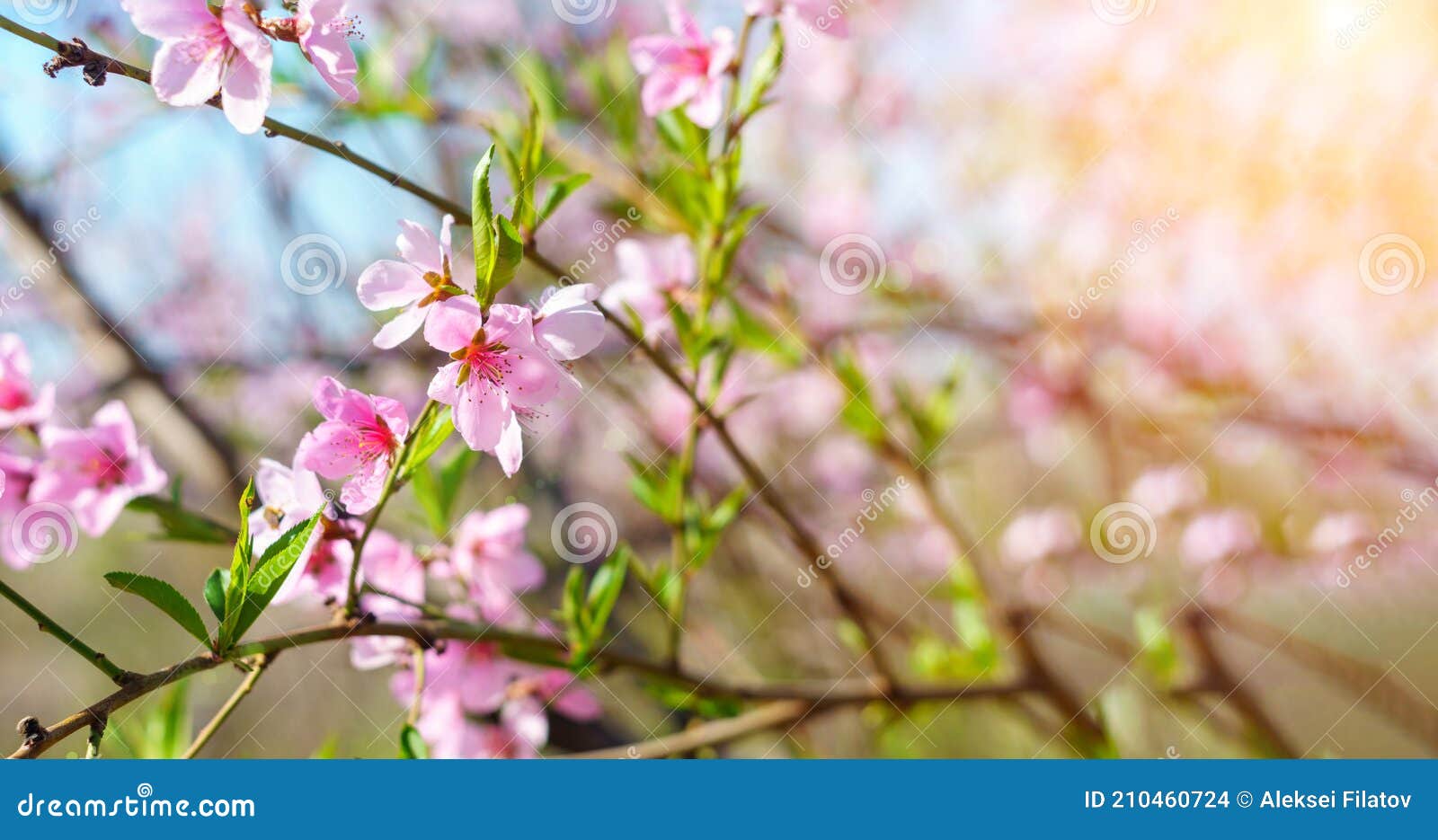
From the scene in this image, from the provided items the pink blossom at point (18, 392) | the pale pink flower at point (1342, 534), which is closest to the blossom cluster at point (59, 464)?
the pink blossom at point (18, 392)

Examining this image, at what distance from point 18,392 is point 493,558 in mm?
437

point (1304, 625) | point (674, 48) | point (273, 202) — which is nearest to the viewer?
point (674, 48)

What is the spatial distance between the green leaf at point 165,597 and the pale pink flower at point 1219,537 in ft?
5.56

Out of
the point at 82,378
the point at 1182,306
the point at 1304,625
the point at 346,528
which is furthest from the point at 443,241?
the point at 1304,625

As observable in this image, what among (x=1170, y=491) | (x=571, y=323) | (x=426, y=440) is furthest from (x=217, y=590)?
(x=1170, y=491)

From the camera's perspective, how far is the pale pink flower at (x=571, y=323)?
0.56m

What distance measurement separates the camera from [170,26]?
610mm

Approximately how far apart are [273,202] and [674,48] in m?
1.18

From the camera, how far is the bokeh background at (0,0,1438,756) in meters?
1.36

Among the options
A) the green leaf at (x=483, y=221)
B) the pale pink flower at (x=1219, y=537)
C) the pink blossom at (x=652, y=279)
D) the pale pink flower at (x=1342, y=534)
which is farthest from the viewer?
the pale pink flower at (x=1219, y=537)

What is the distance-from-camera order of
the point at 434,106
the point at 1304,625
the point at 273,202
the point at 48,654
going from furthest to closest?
the point at 48,654
the point at 1304,625
the point at 273,202
the point at 434,106

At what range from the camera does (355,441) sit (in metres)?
0.63

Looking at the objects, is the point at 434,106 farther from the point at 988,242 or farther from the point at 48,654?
the point at 48,654

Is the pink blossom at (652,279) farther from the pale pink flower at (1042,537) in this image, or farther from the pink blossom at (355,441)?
the pale pink flower at (1042,537)
